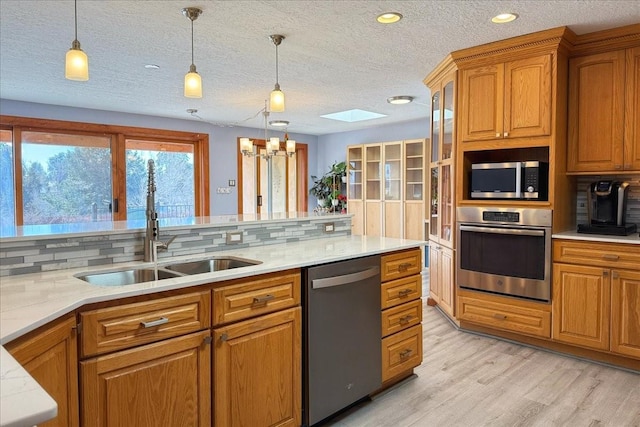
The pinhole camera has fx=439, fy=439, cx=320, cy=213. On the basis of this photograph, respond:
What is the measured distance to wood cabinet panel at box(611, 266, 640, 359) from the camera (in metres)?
2.93

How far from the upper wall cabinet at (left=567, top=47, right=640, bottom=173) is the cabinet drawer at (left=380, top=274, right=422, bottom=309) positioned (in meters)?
1.63

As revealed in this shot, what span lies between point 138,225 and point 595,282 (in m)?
3.03

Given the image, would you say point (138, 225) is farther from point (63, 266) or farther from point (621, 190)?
point (621, 190)

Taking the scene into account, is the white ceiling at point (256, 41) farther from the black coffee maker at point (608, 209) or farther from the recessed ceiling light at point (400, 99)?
the black coffee maker at point (608, 209)

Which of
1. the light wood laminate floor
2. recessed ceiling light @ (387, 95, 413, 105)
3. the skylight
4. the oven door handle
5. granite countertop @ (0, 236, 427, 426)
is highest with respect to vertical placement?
the skylight

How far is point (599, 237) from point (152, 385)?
300 cm

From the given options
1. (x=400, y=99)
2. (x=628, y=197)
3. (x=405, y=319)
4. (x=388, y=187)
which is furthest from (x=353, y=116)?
(x=405, y=319)

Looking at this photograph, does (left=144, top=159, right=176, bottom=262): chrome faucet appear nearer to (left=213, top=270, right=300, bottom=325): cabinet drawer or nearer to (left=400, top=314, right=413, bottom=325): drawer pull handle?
(left=213, top=270, right=300, bottom=325): cabinet drawer

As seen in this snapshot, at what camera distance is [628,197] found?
3.48 metres

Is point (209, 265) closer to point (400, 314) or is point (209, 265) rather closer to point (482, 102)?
point (400, 314)

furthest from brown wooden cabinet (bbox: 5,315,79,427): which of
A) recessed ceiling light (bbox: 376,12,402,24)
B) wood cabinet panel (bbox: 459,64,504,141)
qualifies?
wood cabinet panel (bbox: 459,64,504,141)

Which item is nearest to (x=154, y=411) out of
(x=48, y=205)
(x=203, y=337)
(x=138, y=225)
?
(x=203, y=337)

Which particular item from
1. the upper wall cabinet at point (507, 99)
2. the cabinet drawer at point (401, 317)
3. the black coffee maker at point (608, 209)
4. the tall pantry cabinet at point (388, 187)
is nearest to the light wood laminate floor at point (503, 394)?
the cabinet drawer at point (401, 317)

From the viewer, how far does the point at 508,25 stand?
118 inches
